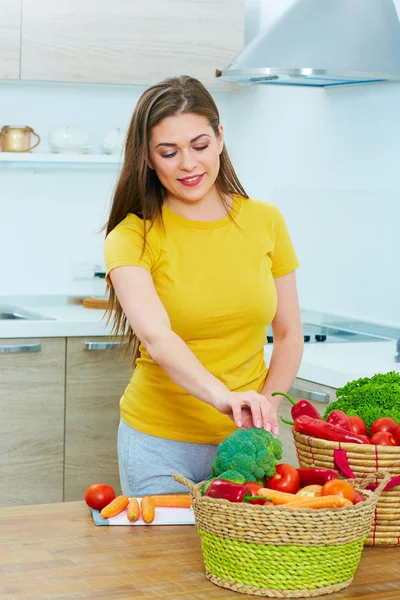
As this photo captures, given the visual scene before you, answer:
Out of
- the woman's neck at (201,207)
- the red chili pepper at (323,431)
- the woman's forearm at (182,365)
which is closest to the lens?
the red chili pepper at (323,431)

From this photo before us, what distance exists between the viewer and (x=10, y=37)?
357 cm

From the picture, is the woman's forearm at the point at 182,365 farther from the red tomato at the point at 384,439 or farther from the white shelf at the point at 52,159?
the white shelf at the point at 52,159

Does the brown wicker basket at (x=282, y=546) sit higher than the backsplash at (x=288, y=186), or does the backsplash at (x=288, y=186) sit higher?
the backsplash at (x=288, y=186)

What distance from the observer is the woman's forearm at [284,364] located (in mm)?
2125

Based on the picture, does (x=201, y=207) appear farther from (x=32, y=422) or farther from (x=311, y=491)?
(x=32, y=422)

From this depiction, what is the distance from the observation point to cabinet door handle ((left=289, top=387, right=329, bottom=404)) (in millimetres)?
2842

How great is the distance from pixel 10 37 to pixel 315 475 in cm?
252

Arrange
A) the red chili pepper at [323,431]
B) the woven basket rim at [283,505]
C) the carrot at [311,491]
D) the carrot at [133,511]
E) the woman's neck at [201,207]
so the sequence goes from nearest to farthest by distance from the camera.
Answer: the woven basket rim at [283,505] → the carrot at [311,491] → the red chili pepper at [323,431] → the carrot at [133,511] → the woman's neck at [201,207]

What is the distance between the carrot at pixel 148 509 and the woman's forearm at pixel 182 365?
216 millimetres

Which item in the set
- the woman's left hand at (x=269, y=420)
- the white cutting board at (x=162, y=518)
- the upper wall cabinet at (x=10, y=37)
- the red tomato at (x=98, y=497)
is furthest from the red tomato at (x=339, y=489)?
the upper wall cabinet at (x=10, y=37)

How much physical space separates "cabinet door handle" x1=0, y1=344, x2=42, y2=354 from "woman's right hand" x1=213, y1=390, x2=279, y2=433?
187cm

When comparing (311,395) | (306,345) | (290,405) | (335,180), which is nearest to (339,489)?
(311,395)

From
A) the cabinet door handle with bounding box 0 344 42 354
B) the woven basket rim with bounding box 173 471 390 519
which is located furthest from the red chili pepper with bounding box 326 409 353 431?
the cabinet door handle with bounding box 0 344 42 354

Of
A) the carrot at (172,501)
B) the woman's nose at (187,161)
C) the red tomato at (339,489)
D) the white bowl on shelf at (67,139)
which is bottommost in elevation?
the carrot at (172,501)
